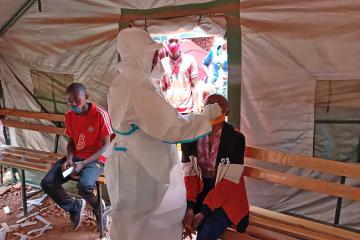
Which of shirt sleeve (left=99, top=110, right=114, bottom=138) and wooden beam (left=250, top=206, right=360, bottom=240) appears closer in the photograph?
wooden beam (left=250, top=206, right=360, bottom=240)

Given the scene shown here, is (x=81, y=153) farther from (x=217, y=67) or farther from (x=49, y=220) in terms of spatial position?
(x=217, y=67)

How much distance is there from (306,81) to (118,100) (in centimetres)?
146

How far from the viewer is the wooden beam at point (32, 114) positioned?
4.10 m

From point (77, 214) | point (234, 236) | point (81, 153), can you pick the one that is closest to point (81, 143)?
point (81, 153)

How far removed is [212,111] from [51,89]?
2757 millimetres

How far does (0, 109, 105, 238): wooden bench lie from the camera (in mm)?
3854

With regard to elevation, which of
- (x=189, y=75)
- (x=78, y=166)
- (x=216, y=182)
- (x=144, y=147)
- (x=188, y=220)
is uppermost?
(x=189, y=75)

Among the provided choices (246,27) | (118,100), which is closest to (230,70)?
(246,27)

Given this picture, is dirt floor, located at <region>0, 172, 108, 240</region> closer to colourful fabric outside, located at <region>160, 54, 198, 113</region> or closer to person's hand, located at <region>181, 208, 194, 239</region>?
person's hand, located at <region>181, 208, 194, 239</region>

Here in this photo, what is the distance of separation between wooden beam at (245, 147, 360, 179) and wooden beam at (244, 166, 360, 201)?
0.28 ft

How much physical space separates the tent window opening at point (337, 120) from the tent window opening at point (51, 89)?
110 inches

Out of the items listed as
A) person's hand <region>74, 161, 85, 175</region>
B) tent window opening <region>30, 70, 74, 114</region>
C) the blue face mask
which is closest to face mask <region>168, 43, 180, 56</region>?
tent window opening <region>30, 70, 74, 114</region>

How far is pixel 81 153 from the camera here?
3516 mm

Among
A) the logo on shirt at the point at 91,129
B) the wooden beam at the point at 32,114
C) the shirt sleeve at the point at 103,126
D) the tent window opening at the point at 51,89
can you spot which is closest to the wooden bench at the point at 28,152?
the wooden beam at the point at 32,114
